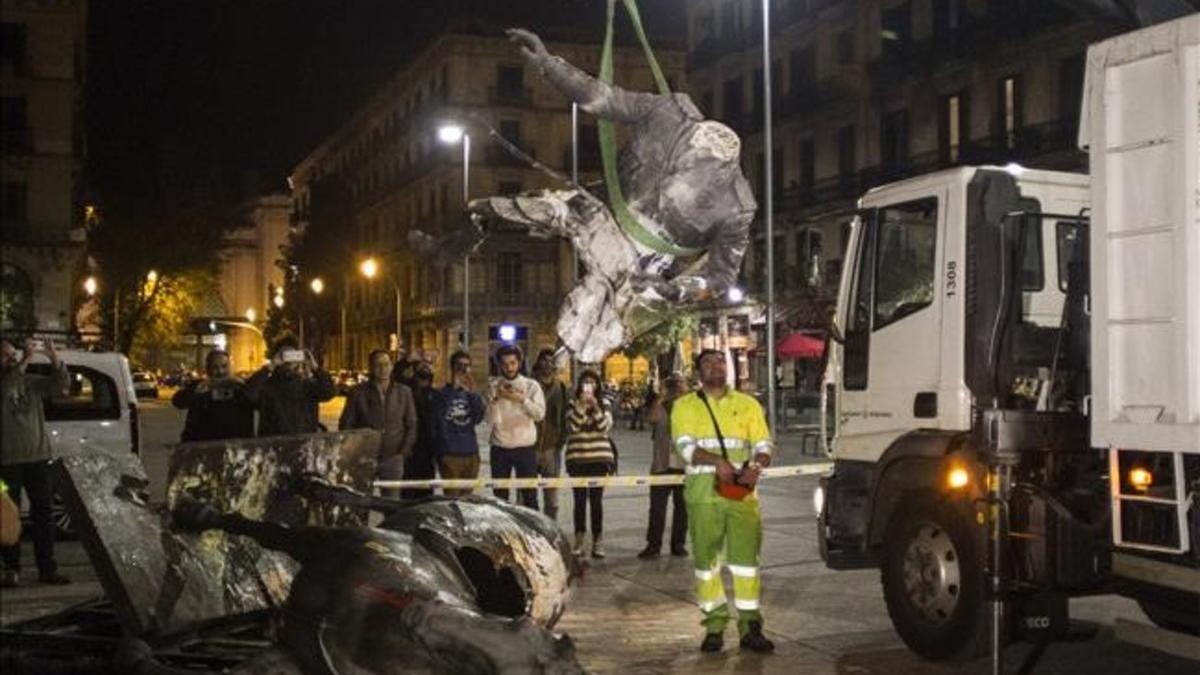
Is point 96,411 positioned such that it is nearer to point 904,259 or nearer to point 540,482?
point 540,482

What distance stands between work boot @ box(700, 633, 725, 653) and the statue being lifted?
8.12m

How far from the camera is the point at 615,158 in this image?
1630 centimetres

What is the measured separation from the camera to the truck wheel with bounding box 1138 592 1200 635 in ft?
21.3

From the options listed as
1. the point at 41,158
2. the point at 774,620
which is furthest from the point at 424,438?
the point at 41,158

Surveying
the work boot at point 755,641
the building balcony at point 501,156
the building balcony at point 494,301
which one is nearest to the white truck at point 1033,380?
the work boot at point 755,641

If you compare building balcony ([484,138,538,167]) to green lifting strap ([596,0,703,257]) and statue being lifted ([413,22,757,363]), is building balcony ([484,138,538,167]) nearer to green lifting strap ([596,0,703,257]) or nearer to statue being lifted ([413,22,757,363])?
statue being lifted ([413,22,757,363])

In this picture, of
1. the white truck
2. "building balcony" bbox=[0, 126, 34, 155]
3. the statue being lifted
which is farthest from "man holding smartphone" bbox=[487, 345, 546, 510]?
"building balcony" bbox=[0, 126, 34, 155]

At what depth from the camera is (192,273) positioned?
63.9m

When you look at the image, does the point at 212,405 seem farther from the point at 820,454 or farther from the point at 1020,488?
the point at 820,454

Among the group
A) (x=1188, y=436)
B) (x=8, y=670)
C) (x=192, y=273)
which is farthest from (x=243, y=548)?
(x=192, y=273)

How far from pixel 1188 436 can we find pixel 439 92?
6861 cm

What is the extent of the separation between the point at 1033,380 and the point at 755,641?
2.24 meters

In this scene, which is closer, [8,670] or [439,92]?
[8,670]

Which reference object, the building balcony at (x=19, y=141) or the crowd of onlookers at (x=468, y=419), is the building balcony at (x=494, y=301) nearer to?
the building balcony at (x=19, y=141)
